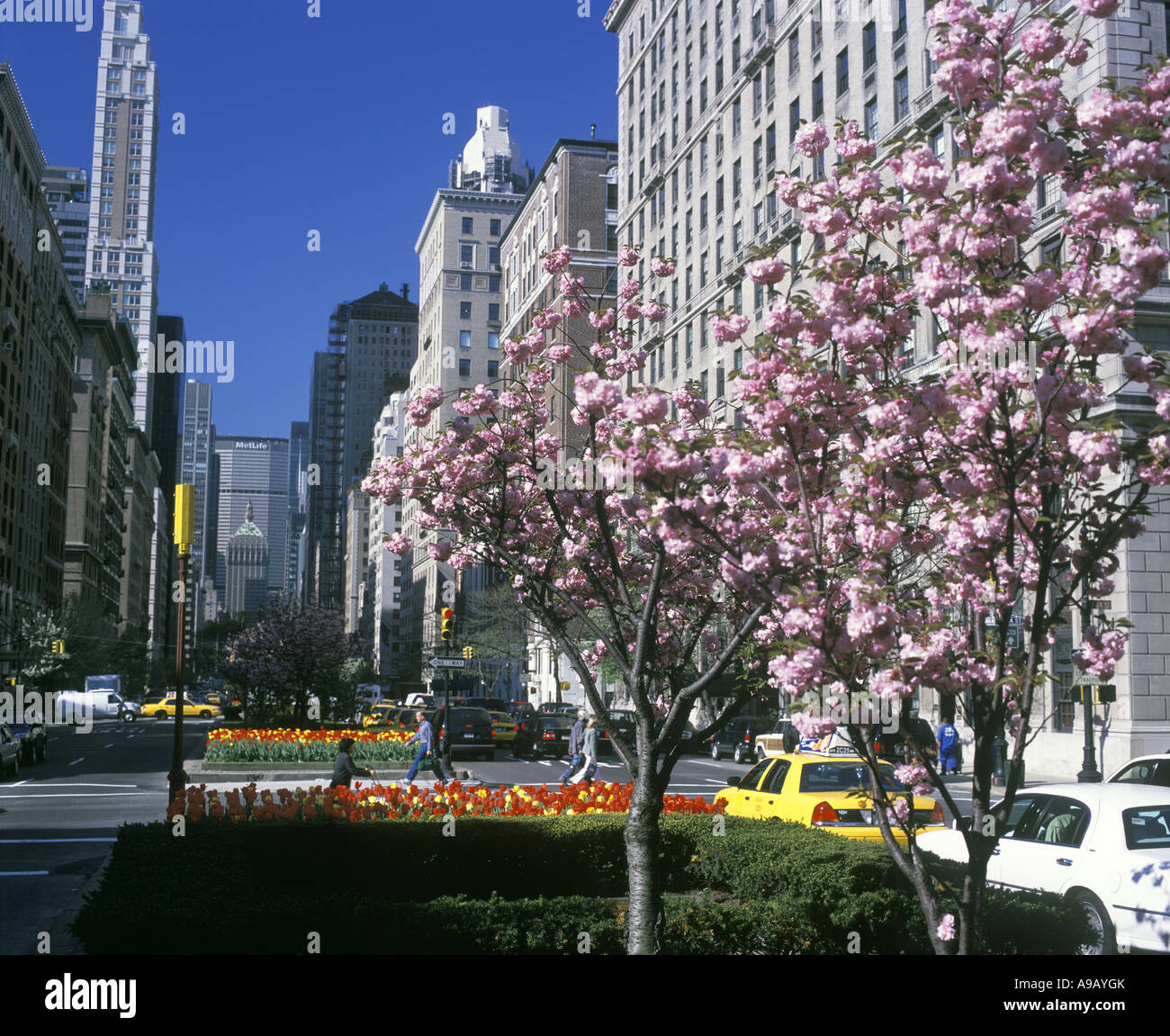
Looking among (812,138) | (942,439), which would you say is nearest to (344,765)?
(812,138)

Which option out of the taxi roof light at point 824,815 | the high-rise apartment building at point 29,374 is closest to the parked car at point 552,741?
the taxi roof light at point 824,815

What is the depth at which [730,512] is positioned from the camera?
7625mm

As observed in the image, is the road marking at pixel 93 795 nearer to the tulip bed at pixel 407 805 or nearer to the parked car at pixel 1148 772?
the tulip bed at pixel 407 805

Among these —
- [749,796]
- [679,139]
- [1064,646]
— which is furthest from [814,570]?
[679,139]

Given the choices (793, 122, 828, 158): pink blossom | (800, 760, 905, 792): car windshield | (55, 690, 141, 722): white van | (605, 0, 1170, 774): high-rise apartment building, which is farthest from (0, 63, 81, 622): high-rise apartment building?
Result: (793, 122, 828, 158): pink blossom

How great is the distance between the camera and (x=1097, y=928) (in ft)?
31.9

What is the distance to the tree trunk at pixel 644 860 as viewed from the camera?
25.9 ft

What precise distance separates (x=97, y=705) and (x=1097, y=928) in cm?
7109

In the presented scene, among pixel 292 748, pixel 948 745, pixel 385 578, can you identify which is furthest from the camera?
pixel 385 578

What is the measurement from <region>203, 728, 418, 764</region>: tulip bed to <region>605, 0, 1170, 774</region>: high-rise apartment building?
461 inches

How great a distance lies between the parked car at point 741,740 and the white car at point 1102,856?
27.2 meters

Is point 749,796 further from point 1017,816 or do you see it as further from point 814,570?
point 814,570

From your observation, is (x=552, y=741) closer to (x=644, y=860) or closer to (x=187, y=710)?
(x=644, y=860)

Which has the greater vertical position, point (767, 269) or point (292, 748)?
point (767, 269)
